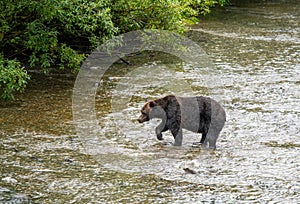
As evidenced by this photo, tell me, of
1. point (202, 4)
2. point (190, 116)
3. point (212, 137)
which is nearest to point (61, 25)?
point (190, 116)

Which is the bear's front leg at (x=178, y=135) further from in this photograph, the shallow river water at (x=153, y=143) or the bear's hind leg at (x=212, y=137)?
the bear's hind leg at (x=212, y=137)

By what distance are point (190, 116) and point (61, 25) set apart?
11.2ft

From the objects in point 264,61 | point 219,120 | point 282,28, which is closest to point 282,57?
point 264,61

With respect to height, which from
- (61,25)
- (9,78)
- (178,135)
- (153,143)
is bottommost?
(153,143)

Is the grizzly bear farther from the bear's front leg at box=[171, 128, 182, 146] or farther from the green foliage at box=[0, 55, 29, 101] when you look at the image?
the green foliage at box=[0, 55, 29, 101]

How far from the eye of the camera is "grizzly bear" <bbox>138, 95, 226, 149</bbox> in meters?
6.55

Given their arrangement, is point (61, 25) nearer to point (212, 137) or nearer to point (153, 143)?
point (153, 143)

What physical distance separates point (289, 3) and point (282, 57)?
950 cm

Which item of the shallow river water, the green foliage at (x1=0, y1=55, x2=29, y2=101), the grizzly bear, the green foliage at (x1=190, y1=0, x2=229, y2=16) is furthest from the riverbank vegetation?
the grizzly bear

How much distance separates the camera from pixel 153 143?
6.84 metres

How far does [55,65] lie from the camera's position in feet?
35.0

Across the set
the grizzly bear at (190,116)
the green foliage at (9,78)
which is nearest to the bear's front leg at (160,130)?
the grizzly bear at (190,116)

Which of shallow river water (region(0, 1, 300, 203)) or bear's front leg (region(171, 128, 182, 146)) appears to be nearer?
shallow river water (region(0, 1, 300, 203))

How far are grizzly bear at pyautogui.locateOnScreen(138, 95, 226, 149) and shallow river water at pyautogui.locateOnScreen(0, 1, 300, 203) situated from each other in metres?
0.18
